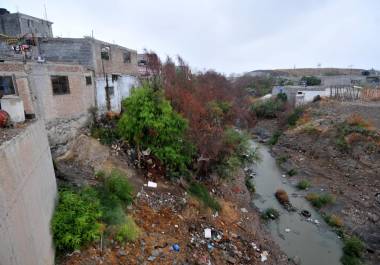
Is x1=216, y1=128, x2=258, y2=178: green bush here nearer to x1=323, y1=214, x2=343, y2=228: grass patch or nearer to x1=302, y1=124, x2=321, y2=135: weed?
x1=323, y1=214, x2=343, y2=228: grass patch

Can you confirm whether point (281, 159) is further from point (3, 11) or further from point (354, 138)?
point (3, 11)

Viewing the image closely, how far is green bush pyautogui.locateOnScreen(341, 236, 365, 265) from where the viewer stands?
32.8 ft

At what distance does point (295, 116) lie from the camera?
26656 millimetres

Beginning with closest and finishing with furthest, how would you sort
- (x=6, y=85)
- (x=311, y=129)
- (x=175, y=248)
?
(x=6, y=85) < (x=175, y=248) < (x=311, y=129)

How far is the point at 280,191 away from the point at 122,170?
32.5 feet

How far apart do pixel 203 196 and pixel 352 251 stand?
268 inches

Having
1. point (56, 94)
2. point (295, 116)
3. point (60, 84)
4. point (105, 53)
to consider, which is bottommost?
point (295, 116)

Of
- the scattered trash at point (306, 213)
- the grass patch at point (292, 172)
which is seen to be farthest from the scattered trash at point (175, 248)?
the grass patch at point (292, 172)

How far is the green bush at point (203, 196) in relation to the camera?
440 inches

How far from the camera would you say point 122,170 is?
10.4 meters

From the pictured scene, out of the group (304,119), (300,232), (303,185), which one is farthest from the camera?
(304,119)

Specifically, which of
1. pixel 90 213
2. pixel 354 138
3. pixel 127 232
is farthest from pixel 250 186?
pixel 90 213

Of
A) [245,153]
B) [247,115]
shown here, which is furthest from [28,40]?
[247,115]

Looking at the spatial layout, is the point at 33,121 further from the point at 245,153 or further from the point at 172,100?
the point at 245,153
